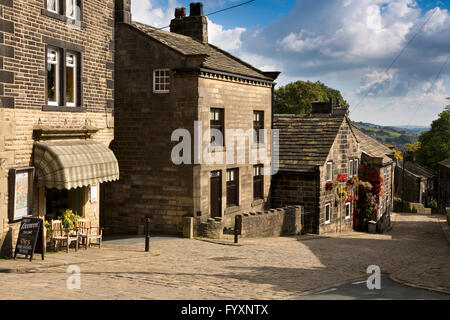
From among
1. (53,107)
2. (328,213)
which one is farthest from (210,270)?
(328,213)

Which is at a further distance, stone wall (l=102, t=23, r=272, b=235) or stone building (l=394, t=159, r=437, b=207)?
stone building (l=394, t=159, r=437, b=207)

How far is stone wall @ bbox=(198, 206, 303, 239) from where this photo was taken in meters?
21.4

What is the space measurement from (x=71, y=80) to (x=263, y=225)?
11.0 meters

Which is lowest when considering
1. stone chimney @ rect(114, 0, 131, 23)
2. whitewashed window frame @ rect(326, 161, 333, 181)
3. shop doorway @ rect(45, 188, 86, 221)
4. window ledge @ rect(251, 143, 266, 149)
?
shop doorway @ rect(45, 188, 86, 221)

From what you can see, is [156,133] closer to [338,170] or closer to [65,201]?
[65,201]

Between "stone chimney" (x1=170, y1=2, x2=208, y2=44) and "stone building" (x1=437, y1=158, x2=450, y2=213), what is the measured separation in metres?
52.3

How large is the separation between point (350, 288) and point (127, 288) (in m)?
5.24

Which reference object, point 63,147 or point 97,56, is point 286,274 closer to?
point 63,147

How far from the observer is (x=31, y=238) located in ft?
44.7

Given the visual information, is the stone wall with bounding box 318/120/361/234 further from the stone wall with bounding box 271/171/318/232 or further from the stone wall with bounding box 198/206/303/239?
the stone wall with bounding box 198/206/303/239

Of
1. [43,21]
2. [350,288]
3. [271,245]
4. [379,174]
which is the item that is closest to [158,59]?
[43,21]

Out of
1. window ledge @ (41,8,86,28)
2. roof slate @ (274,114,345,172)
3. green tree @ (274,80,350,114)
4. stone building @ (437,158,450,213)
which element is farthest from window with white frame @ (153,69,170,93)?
stone building @ (437,158,450,213)

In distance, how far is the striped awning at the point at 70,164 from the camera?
49.3 ft

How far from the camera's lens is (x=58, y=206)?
1736cm
